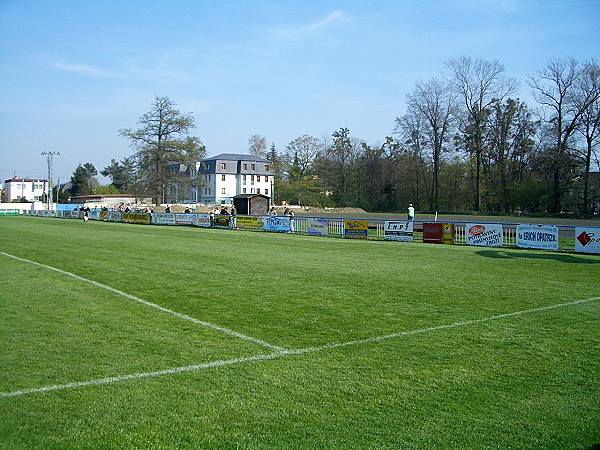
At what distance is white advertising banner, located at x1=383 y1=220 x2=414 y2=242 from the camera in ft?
96.8

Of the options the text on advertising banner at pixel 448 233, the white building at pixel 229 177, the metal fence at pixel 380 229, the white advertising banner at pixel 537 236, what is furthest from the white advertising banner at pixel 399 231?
the white building at pixel 229 177

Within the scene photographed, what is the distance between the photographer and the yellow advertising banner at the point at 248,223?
1549 inches

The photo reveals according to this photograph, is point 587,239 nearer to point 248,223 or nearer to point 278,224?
point 278,224

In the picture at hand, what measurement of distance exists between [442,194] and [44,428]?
76446 millimetres

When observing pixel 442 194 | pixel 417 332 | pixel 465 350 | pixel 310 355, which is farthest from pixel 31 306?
pixel 442 194

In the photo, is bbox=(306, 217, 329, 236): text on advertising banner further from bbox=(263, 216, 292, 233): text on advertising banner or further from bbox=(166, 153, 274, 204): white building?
bbox=(166, 153, 274, 204): white building

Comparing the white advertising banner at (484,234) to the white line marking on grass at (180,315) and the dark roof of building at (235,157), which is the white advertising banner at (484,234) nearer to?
the white line marking on grass at (180,315)

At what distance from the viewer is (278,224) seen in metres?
37.7

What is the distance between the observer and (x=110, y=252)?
67.3ft

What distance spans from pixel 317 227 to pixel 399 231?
6.05 meters

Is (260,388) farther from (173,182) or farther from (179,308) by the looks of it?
(173,182)

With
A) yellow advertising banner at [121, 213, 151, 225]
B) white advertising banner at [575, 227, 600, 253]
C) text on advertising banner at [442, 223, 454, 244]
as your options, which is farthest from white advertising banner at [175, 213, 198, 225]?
white advertising banner at [575, 227, 600, 253]

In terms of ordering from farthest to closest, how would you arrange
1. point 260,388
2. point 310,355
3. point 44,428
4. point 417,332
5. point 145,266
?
point 145,266 → point 417,332 → point 310,355 → point 260,388 → point 44,428

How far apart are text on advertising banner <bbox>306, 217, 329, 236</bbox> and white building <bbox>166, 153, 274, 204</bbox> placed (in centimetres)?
7312
